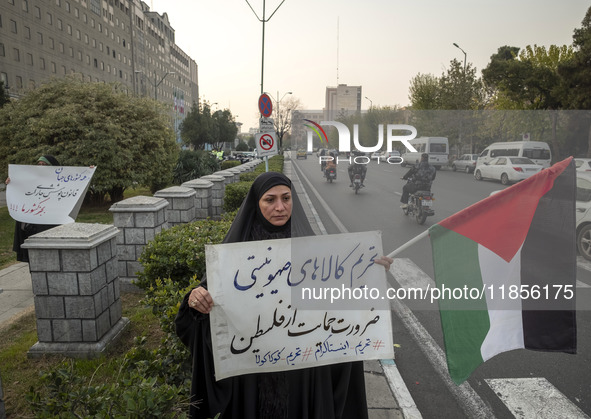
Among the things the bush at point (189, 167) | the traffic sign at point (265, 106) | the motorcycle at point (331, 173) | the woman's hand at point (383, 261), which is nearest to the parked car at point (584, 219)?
the woman's hand at point (383, 261)

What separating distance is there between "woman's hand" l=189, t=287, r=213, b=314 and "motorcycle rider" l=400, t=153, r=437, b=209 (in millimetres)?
10328

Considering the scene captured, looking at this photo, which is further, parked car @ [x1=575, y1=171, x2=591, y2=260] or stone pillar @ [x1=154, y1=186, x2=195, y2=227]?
stone pillar @ [x1=154, y1=186, x2=195, y2=227]

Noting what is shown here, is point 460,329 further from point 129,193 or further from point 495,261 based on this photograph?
point 129,193

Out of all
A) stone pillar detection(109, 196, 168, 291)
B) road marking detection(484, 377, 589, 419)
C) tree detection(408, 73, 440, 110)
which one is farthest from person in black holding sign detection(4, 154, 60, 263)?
tree detection(408, 73, 440, 110)

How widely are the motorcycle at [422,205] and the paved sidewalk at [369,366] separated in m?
7.67

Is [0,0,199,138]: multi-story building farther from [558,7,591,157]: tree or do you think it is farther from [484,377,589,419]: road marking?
[558,7,591,157]: tree

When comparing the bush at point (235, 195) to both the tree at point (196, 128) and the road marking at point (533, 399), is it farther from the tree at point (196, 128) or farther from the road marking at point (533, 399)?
the tree at point (196, 128)

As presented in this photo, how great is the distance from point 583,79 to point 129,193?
22945mm

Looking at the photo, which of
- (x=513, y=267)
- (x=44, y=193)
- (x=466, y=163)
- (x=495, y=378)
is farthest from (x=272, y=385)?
(x=466, y=163)

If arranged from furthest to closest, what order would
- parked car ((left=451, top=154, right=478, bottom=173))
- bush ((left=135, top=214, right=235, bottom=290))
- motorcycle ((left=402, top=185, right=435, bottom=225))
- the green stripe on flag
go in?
parked car ((left=451, top=154, right=478, bottom=173)), motorcycle ((left=402, top=185, right=435, bottom=225)), bush ((left=135, top=214, right=235, bottom=290)), the green stripe on flag

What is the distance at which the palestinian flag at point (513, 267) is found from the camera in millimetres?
2475

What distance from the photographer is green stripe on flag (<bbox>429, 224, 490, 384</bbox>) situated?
242 cm

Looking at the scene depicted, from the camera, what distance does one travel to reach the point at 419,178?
11.8 m

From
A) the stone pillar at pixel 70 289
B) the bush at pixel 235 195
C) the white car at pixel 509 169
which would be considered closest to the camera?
the stone pillar at pixel 70 289
